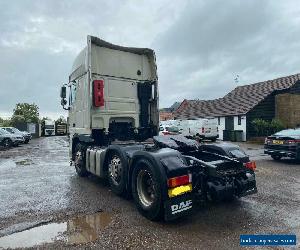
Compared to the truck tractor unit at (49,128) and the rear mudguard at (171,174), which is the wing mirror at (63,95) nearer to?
the rear mudguard at (171,174)

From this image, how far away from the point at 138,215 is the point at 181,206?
1.01m

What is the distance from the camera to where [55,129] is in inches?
1706

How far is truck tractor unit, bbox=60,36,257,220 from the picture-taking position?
194 inches

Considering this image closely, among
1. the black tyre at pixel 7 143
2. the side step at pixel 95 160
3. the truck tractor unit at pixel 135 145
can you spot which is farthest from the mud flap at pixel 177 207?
the black tyre at pixel 7 143

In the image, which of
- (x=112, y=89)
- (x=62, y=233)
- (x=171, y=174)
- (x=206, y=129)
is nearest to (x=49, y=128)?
(x=206, y=129)

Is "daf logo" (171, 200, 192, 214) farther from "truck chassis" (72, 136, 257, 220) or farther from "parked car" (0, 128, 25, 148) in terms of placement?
"parked car" (0, 128, 25, 148)

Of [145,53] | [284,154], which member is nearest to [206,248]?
[145,53]

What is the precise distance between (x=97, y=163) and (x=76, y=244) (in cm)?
346

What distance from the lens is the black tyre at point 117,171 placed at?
20.4 feet

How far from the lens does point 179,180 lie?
189 inches

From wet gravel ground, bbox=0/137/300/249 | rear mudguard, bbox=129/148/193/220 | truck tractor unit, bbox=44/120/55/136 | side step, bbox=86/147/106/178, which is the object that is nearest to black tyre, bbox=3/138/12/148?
wet gravel ground, bbox=0/137/300/249

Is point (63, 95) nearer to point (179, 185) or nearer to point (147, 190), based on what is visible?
point (147, 190)

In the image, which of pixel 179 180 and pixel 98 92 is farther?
pixel 98 92

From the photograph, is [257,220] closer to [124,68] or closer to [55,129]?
[124,68]
